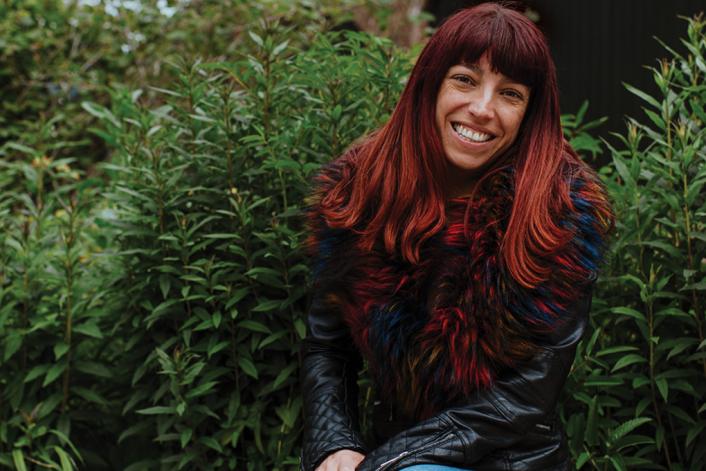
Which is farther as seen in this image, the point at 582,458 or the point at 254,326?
the point at 254,326

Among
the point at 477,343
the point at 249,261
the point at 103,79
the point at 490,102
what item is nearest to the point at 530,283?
the point at 477,343

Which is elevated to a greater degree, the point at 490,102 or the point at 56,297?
the point at 490,102

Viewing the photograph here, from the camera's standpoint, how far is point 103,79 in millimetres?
6980

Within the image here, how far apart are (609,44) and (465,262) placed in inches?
181

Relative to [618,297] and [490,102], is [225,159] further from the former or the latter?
[618,297]

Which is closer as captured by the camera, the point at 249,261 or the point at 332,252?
the point at 332,252

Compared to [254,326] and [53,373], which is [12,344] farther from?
[254,326]

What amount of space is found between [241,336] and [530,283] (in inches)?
47.5

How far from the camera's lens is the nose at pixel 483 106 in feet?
6.88

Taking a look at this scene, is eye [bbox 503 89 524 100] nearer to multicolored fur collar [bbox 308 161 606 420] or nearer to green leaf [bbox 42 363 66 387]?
multicolored fur collar [bbox 308 161 606 420]

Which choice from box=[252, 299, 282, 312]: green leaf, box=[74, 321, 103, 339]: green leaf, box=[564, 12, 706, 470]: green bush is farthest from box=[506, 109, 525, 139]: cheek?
box=[74, 321, 103, 339]: green leaf

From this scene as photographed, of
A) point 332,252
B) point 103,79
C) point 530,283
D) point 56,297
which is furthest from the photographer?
point 103,79

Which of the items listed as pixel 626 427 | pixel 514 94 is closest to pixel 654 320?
pixel 626 427

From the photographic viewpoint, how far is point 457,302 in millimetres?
2092
